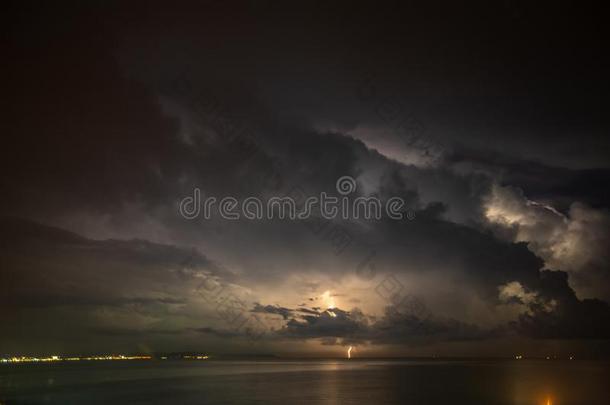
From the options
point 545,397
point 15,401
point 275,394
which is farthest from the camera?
point 275,394

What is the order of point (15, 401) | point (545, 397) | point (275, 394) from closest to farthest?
point (15, 401) < point (545, 397) < point (275, 394)

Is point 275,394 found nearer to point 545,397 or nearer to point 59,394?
point 59,394

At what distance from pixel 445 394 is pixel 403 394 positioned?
6206 millimetres

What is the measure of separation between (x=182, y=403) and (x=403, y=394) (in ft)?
105

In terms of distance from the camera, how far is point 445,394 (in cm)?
7431

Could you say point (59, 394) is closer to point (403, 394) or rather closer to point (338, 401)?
point (338, 401)

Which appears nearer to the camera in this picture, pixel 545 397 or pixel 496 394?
pixel 545 397

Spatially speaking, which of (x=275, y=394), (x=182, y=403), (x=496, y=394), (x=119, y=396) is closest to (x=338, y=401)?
(x=275, y=394)

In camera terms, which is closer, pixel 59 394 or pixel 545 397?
pixel 545 397

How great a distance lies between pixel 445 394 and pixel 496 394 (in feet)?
23.8

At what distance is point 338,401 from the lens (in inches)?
2504

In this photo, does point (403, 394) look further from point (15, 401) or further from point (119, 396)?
point (15, 401)

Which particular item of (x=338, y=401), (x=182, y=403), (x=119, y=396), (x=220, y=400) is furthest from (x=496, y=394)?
(x=119, y=396)

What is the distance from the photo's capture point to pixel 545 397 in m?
66.9
